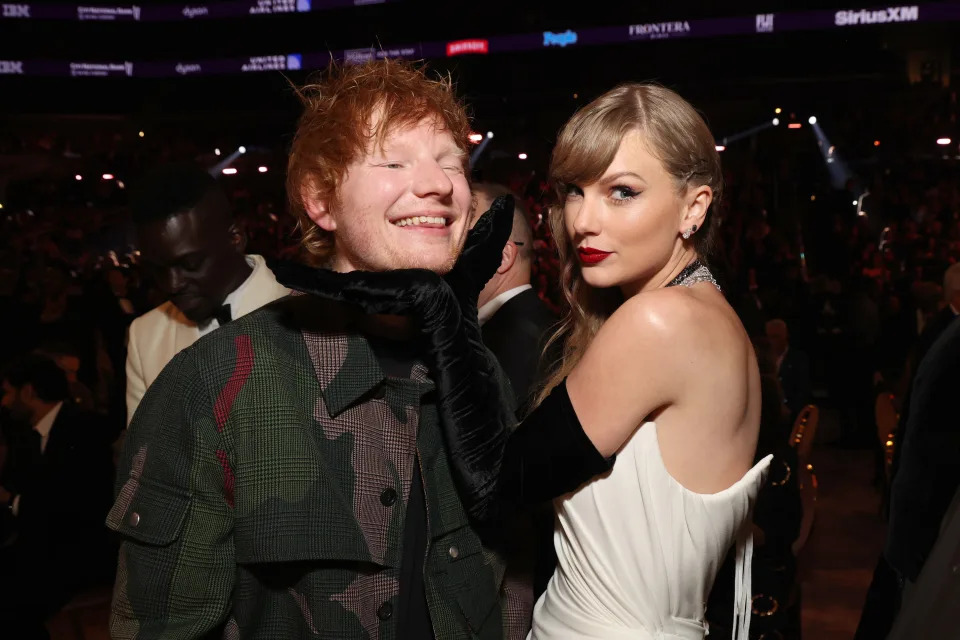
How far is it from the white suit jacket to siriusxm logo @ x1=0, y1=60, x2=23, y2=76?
1098 centimetres

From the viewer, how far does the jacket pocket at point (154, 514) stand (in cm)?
138

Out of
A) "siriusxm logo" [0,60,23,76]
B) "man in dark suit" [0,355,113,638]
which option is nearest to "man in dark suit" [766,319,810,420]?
"man in dark suit" [0,355,113,638]

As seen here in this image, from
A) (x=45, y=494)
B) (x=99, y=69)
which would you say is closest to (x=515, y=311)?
(x=45, y=494)

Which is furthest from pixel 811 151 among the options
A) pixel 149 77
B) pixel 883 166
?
pixel 149 77

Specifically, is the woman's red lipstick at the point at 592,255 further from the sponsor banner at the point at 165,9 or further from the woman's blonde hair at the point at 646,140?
the sponsor banner at the point at 165,9

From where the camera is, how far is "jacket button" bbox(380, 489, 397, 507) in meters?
1.51

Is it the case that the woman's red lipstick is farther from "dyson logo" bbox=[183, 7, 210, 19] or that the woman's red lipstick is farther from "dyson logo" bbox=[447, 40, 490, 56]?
"dyson logo" bbox=[183, 7, 210, 19]

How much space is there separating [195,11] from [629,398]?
1241 centimetres

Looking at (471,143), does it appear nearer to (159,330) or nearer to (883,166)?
(159,330)

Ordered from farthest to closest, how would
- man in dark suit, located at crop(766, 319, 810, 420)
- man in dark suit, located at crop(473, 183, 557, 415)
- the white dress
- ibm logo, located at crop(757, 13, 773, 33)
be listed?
1. ibm logo, located at crop(757, 13, 773, 33)
2. man in dark suit, located at crop(766, 319, 810, 420)
3. man in dark suit, located at crop(473, 183, 557, 415)
4. the white dress

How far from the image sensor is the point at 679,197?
5.50ft

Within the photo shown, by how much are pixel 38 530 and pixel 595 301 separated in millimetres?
2539

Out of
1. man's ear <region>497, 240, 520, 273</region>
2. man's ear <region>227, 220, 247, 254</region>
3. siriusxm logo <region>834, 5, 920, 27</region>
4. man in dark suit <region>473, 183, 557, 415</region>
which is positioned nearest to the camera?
man's ear <region>227, 220, 247, 254</region>

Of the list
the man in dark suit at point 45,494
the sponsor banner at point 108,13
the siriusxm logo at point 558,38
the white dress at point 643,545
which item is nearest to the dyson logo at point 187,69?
the sponsor banner at point 108,13
